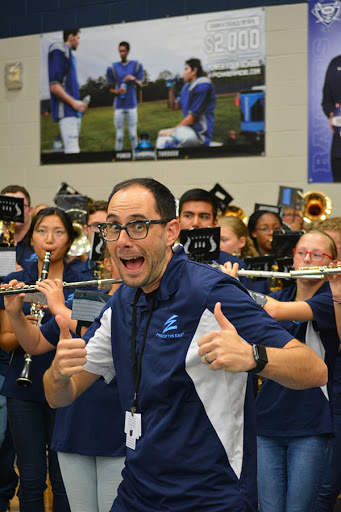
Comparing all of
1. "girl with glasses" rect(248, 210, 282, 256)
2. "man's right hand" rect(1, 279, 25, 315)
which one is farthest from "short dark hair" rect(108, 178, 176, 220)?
"girl with glasses" rect(248, 210, 282, 256)

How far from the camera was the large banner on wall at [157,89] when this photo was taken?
7.19 meters

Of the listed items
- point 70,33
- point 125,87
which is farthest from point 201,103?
point 70,33

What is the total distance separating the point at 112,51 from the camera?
7.79 metres

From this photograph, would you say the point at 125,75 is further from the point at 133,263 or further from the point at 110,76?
the point at 133,263

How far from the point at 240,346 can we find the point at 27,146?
7217mm

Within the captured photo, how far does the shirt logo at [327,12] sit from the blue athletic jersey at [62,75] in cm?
302

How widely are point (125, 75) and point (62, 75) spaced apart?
35.0 inches

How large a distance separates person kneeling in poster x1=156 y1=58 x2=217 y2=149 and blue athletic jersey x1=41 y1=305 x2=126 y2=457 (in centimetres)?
514

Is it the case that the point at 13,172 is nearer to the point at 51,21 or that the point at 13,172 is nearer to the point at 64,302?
the point at 51,21

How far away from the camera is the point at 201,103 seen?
24.2ft

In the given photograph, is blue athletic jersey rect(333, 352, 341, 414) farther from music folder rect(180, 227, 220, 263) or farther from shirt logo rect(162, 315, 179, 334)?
shirt logo rect(162, 315, 179, 334)

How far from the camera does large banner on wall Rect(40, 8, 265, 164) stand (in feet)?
23.6

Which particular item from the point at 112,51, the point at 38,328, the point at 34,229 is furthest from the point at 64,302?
the point at 112,51

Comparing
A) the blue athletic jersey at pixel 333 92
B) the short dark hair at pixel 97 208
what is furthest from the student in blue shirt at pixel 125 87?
the short dark hair at pixel 97 208
